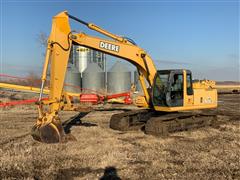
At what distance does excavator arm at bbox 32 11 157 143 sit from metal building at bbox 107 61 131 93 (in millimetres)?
21727

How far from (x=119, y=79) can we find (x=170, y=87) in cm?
2305

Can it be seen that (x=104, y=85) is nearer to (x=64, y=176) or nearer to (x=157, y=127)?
(x=157, y=127)

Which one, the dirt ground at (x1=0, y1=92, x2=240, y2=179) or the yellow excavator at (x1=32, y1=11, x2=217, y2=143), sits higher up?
the yellow excavator at (x1=32, y1=11, x2=217, y2=143)

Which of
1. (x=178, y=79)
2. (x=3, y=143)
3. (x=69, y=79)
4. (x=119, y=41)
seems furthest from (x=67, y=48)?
(x=69, y=79)

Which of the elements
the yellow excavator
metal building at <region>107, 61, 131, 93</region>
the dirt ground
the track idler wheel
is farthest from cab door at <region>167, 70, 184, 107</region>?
metal building at <region>107, 61, 131, 93</region>

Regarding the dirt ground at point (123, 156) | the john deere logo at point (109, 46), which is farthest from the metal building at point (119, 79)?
the dirt ground at point (123, 156)

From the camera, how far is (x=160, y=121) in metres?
11.0

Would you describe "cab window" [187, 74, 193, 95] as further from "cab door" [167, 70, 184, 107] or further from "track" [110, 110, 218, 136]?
"track" [110, 110, 218, 136]

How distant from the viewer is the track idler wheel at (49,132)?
29.4ft

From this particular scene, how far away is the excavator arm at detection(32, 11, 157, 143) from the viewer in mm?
9095

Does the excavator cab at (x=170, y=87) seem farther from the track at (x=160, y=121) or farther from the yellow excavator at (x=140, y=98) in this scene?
the track at (x=160, y=121)

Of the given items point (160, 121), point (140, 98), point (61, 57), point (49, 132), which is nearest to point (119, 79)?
point (140, 98)

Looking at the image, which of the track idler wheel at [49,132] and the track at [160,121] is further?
the track at [160,121]

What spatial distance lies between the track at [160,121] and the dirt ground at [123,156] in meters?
0.35
